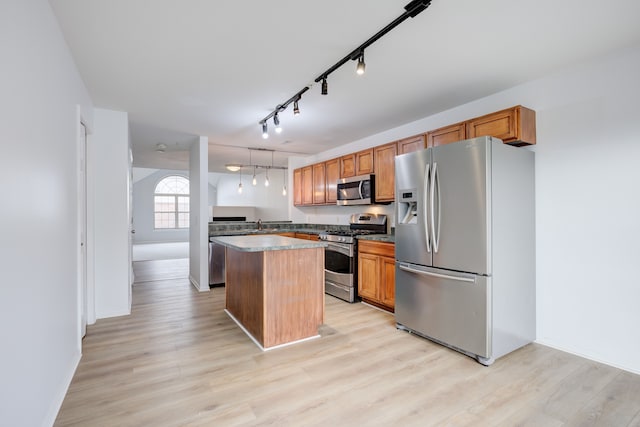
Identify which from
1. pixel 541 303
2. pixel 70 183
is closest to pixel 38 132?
pixel 70 183

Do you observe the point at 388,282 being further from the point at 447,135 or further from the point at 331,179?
the point at 331,179

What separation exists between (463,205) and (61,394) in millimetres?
3272

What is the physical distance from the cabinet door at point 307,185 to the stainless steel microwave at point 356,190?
0.95 meters

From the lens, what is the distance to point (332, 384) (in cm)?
224

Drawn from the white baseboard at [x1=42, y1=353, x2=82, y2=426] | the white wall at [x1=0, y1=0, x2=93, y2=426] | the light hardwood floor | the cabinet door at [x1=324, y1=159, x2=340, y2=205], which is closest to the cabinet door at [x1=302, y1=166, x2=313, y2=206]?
the cabinet door at [x1=324, y1=159, x2=340, y2=205]

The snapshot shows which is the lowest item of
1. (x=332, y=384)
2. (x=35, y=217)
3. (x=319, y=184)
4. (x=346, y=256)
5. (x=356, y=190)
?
(x=332, y=384)

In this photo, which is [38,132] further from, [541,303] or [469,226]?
[541,303]

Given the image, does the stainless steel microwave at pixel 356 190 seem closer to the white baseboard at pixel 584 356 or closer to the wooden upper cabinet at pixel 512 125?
the wooden upper cabinet at pixel 512 125

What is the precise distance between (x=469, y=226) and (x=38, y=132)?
9.93 feet

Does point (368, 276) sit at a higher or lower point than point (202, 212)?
lower

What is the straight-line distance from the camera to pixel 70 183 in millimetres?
2361

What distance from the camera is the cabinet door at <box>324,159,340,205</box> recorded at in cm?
529

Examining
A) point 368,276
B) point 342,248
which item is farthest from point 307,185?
point 368,276

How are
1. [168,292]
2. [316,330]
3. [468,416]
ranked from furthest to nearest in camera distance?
[168,292]
[316,330]
[468,416]
